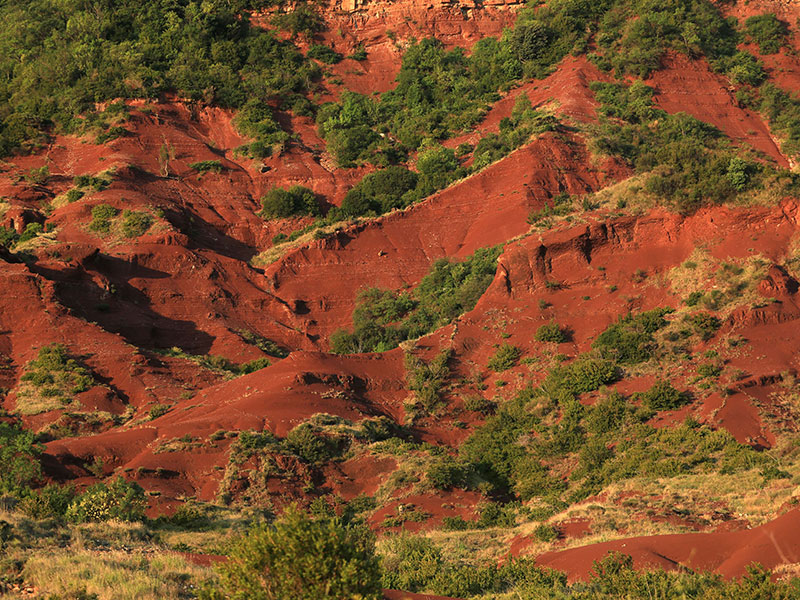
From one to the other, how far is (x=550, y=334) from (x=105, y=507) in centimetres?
2093

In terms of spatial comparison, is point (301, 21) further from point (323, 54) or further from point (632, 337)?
point (632, 337)

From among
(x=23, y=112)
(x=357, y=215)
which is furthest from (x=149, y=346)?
(x=23, y=112)

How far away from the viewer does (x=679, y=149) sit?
45688 mm

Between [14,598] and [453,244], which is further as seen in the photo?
[453,244]

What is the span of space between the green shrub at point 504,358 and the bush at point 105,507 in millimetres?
17652

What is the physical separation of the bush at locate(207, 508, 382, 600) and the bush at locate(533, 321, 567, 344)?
26876 millimetres

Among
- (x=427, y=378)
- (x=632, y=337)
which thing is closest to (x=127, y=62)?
(x=427, y=378)

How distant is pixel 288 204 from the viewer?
60.2 meters

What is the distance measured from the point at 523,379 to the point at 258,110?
37.8 metres

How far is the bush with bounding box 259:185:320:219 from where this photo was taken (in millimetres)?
60250

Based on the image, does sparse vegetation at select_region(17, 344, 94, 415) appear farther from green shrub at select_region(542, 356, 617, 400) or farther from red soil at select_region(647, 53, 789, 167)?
red soil at select_region(647, 53, 789, 167)

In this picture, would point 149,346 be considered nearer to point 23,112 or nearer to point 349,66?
point 23,112

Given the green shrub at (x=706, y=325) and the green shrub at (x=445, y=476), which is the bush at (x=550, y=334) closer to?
the green shrub at (x=706, y=325)

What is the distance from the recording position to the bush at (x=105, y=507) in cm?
2208
